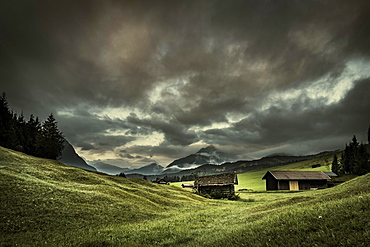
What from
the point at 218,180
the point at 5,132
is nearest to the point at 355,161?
the point at 218,180

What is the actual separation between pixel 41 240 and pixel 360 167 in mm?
122093

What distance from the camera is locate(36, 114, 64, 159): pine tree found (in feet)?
245

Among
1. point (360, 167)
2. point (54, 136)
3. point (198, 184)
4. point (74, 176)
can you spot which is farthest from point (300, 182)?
point (54, 136)

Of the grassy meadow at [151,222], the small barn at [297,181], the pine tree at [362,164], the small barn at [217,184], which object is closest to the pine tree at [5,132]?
the grassy meadow at [151,222]

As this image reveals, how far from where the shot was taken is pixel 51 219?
58.1 ft

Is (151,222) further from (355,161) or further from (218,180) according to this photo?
(355,161)

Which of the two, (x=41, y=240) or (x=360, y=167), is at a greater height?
(x=360, y=167)

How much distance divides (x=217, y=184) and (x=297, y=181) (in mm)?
38823

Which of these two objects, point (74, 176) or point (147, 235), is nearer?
point (147, 235)

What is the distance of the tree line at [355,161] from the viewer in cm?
9294

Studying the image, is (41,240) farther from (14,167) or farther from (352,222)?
(14,167)

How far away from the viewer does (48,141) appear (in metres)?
75.2

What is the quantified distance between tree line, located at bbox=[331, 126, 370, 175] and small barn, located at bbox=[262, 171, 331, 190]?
24051 millimetres

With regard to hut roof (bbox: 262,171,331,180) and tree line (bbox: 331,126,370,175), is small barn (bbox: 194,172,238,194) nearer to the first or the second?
hut roof (bbox: 262,171,331,180)
